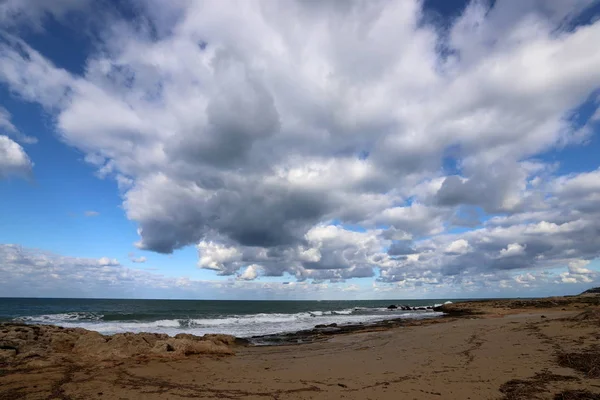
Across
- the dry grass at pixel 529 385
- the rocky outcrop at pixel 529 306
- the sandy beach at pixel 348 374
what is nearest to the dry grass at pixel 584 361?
the sandy beach at pixel 348 374

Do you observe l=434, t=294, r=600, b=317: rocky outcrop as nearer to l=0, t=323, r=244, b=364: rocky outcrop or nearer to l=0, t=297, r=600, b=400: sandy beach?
l=0, t=297, r=600, b=400: sandy beach

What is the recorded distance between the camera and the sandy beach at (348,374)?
847 cm

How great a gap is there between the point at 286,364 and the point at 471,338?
10.2 meters

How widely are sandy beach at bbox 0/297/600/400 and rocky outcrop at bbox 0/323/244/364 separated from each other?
372 millimetres

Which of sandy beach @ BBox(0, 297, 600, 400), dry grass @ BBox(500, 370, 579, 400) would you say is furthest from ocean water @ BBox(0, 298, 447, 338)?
dry grass @ BBox(500, 370, 579, 400)

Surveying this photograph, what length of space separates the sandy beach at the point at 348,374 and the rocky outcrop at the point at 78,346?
0.37m

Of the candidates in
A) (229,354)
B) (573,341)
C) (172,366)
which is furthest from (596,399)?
(229,354)

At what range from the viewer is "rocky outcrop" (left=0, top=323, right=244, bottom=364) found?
12.8 meters

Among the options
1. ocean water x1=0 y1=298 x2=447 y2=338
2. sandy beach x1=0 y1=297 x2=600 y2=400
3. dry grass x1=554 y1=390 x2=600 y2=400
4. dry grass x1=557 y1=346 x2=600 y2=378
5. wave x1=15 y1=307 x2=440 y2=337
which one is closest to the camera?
dry grass x1=554 y1=390 x2=600 y2=400

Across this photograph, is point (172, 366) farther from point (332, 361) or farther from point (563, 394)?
point (563, 394)

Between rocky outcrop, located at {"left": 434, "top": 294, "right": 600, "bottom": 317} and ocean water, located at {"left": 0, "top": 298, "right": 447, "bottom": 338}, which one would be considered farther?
rocky outcrop, located at {"left": 434, "top": 294, "right": 600, "bottom": 317}

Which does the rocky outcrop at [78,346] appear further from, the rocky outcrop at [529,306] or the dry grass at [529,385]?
the rocky outcrop at [529,306]

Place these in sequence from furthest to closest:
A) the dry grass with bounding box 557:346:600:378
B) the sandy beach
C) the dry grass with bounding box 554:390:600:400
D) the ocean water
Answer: the ocean water
the dry grass with bounding box 557:346:600:378
the sandy beach
the dry grass with bounding box 554:390:600:400

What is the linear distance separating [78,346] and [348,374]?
37.8ft
